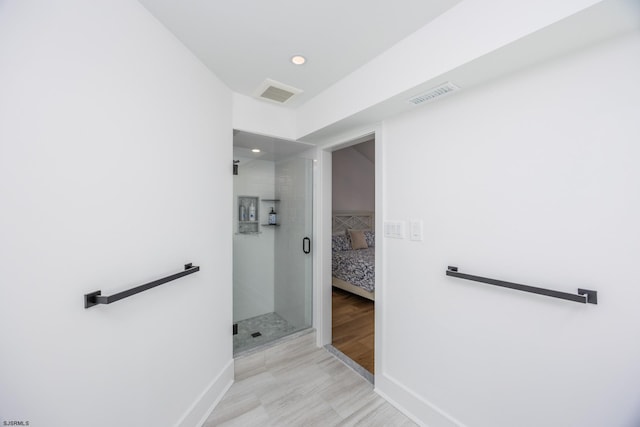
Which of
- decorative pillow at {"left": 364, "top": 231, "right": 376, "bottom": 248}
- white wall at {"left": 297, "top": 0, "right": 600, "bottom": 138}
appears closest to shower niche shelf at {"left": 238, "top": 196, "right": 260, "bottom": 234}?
white wall at {"left": 297, "top": 0, "right": 600, "bottom": 138}

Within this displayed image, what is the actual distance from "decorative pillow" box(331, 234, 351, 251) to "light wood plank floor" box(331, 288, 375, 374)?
0.75 metres

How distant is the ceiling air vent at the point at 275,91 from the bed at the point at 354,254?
95.3 inches

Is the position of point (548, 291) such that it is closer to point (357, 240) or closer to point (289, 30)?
point (289, 30)

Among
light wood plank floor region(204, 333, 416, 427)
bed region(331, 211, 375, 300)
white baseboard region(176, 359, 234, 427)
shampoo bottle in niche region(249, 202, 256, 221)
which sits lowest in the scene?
light wood plank floor region(204, 333, 416, 427)

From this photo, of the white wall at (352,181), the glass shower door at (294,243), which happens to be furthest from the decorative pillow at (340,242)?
the glass shower door at (294,243)

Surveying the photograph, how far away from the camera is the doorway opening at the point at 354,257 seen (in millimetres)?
2617

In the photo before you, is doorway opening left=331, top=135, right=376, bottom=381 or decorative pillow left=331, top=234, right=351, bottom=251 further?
decorative pillow left=331, top=234, right=351, bottom=251

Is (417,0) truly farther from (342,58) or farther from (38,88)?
(38,88)

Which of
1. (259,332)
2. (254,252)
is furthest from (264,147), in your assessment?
(259,332)

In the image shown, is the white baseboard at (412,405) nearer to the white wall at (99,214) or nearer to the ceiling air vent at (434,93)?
the white wall at (99,214)

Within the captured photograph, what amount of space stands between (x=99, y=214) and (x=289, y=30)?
1279 millimetres

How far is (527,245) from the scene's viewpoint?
1.20m

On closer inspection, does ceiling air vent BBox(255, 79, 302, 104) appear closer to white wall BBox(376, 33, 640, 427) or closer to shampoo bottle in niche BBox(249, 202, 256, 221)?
white wall BBox(376, 33, 640, 427)

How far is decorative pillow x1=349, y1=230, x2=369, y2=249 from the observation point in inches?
176
